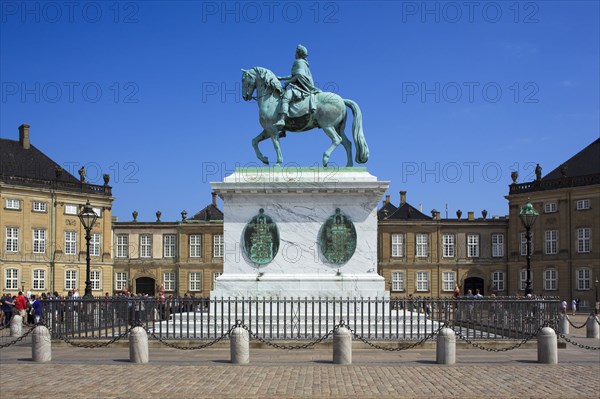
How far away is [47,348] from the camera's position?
59.4 feet

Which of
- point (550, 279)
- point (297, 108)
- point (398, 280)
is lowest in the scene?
point (398, 280)

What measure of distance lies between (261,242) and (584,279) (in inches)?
1839

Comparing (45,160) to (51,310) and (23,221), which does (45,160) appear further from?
(51,310)

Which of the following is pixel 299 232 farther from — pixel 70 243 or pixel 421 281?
pixel 421 281

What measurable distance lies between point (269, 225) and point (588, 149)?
51.1 metres

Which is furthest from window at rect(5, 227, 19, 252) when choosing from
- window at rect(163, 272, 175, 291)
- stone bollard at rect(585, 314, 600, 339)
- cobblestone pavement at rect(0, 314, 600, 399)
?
stone bollard at rect(585, 314, 600, 339)

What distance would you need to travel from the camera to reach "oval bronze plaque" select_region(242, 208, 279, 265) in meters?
23.6

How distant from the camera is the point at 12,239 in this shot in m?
62.2

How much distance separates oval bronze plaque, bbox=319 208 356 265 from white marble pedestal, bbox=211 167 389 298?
0.13 metres

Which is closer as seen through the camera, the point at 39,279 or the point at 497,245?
the point at 39,279

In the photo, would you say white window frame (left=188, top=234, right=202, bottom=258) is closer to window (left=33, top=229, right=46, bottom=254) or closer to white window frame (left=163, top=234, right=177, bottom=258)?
white window frame (left=163, top=234, right=177, bottom=258)

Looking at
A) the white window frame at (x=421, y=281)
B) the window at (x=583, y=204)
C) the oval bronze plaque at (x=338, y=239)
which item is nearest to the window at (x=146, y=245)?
the white window frame at (x=421, y=281)

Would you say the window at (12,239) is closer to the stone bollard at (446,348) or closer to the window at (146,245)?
the window at (146,245)

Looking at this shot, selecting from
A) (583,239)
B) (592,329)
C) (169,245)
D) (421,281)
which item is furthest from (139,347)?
(169,245)
